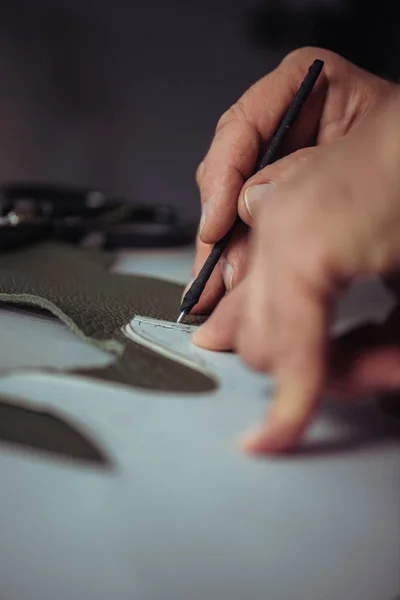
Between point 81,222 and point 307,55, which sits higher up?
point 307,55

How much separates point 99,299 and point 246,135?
22cm

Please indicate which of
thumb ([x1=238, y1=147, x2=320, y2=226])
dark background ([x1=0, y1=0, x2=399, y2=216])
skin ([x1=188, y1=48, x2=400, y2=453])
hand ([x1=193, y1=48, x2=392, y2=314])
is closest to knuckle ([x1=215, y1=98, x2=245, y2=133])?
hand ([x1=193, y1=48, x2=392, y2=314])

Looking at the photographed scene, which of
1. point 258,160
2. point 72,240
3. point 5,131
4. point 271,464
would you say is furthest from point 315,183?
point 5,131

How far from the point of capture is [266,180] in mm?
518

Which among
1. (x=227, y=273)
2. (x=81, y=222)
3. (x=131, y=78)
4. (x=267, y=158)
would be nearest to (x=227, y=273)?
(x=227, y=273)

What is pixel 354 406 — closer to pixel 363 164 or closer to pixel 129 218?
pixel 363 164

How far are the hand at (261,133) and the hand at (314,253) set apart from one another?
0.26 m

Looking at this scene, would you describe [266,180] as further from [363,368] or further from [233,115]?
[363,368]

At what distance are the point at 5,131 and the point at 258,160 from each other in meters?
1.16

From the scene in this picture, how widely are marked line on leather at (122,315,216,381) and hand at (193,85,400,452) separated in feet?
0.35

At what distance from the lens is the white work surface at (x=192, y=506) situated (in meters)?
0.24

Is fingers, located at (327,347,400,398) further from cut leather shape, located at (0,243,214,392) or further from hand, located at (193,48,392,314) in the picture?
hand, located at (193,48,392,314)

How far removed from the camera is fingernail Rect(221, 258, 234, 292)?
547mm

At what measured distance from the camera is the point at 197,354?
0.41 metres
